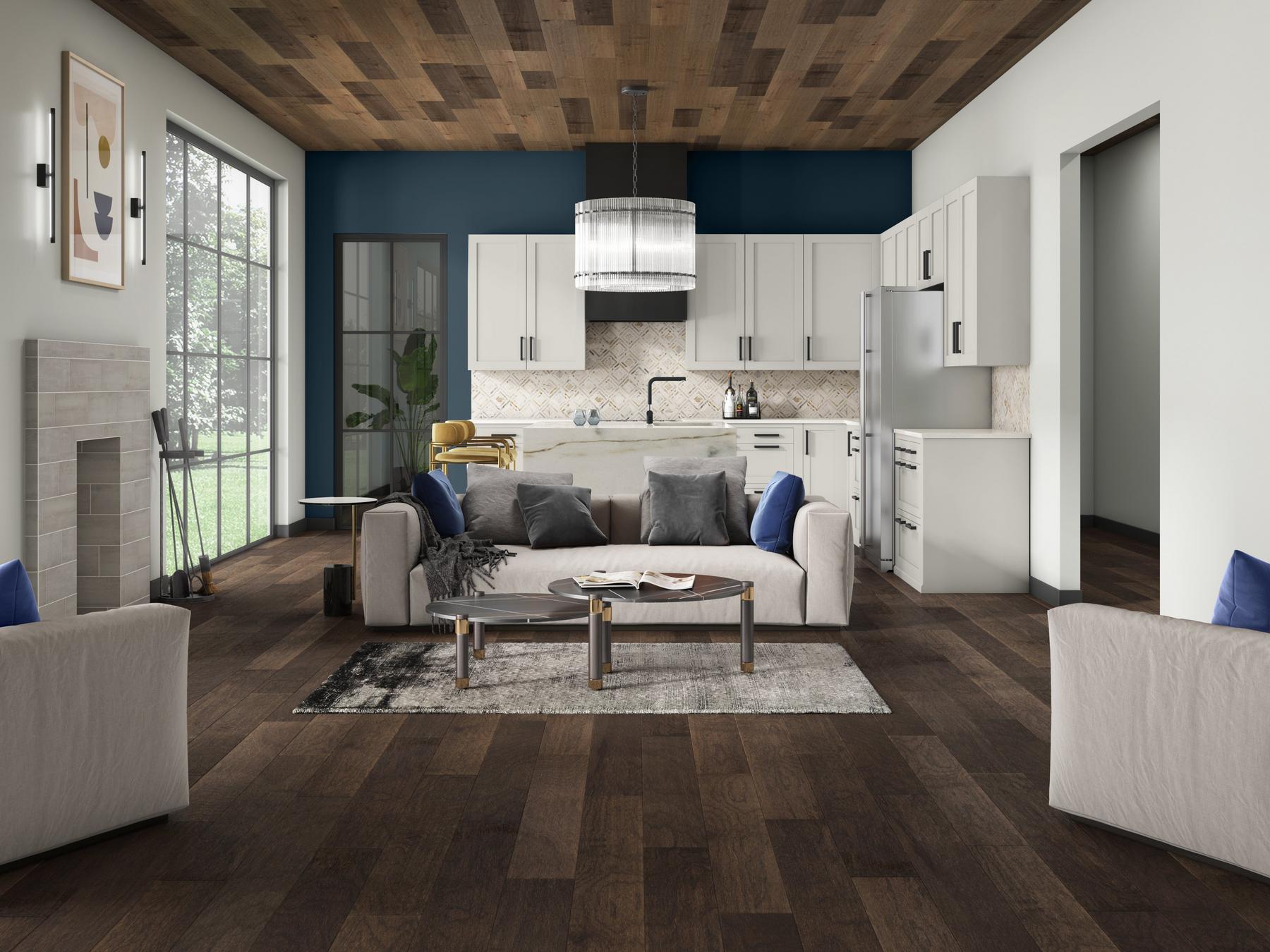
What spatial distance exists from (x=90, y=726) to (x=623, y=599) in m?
1.94

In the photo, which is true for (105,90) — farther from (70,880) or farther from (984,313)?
(984,313)

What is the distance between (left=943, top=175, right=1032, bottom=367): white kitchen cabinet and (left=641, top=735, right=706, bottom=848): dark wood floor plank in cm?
360

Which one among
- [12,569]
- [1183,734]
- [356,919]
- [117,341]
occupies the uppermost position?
[117,341]

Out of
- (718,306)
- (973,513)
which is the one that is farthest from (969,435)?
(718,306)

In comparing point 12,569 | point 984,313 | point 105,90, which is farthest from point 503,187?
point 12,569

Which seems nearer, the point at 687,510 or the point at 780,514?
the point at 780,514

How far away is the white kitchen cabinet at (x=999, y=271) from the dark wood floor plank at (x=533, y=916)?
460cm

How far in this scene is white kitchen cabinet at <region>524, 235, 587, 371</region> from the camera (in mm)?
8367

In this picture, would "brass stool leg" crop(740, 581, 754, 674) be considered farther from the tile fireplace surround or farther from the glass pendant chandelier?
the tile fireplace surround

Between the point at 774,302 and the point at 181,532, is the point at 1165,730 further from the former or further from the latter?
the point at 774,302

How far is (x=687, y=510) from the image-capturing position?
5.60 metres

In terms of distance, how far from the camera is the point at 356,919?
2.31 m

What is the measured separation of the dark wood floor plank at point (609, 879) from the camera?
88.0 inches

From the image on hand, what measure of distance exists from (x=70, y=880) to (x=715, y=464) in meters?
3.99
